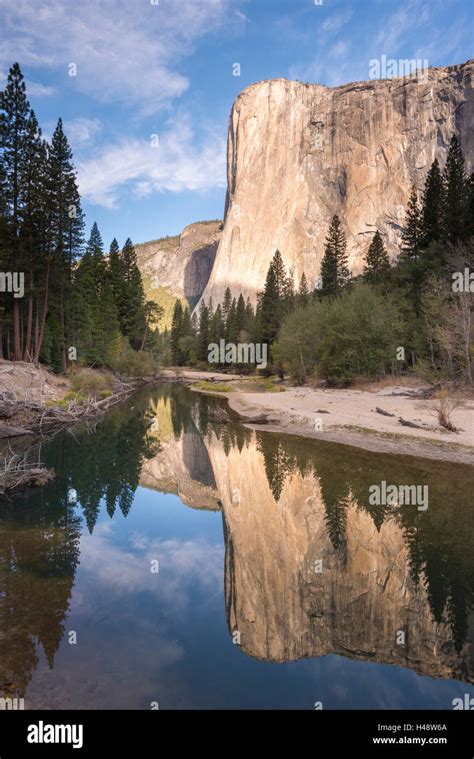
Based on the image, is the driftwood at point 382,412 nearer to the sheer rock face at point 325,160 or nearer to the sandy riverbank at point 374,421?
the sandy riverbank at point 374,421

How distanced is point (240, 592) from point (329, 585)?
1.53m

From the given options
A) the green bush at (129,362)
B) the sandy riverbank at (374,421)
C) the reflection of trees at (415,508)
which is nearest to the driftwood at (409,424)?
the sandy riverbank at (374,421)

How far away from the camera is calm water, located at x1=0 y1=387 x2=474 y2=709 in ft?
17.4

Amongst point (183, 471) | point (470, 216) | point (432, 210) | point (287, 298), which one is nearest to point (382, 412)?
point (183, 471)

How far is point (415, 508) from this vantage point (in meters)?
11.3

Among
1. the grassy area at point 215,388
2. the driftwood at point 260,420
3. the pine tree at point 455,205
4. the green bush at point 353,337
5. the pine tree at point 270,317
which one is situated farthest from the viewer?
the pine tree at point 270,317

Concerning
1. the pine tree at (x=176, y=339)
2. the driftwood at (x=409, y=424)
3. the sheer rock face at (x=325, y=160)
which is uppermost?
the sheer rock face at (x=325, y=160)

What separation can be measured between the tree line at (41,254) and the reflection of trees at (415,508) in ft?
67.7

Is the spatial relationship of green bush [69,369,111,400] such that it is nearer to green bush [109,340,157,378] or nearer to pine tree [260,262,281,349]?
green bush [109,340,157,378]

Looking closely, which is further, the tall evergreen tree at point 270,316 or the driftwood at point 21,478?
the tall evergreen tree at point 270,316

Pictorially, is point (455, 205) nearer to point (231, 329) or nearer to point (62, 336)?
point (62, 336)

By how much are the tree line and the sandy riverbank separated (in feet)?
52.7

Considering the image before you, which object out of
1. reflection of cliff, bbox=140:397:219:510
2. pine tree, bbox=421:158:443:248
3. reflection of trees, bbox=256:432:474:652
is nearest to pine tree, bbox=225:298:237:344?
pine tree, bbox=421:158:443:248

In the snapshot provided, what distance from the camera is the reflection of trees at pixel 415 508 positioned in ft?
23.8
